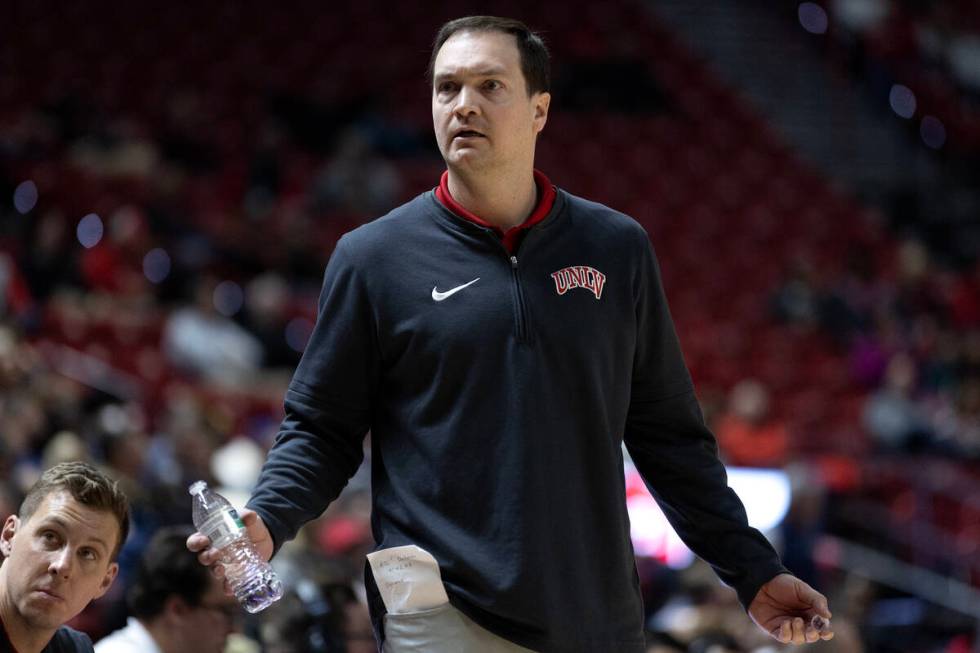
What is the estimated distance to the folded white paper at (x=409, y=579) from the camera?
270cm

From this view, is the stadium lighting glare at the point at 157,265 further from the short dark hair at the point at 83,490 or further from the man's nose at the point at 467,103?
the man's nose at the point at 467,103

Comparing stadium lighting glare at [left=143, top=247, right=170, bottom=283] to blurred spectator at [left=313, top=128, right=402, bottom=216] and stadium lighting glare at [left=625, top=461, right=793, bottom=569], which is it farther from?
stadium lighting glare at [left=625, top=461, right=793, bottom=569]

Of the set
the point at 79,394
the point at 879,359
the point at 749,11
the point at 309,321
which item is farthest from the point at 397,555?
the point at 749,11

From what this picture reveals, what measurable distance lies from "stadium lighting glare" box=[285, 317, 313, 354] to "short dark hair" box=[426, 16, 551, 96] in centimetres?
736

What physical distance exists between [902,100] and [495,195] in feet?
47.5

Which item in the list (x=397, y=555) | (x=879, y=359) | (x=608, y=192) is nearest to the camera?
(x=397, y=555)

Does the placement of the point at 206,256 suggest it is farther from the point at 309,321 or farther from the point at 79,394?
the point at 79,394

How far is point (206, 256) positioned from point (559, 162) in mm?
4562

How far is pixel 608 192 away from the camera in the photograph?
14336mm

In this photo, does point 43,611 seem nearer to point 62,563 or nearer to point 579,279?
point 62,563

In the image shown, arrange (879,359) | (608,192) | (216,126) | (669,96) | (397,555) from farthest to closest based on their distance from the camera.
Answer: (669,96), (608,192), (216,126), (879,359), (397,555)

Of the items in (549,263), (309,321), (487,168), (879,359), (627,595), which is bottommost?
(879,359)

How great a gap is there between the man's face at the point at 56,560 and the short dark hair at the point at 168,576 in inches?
45.0

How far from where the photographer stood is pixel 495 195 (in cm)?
291
